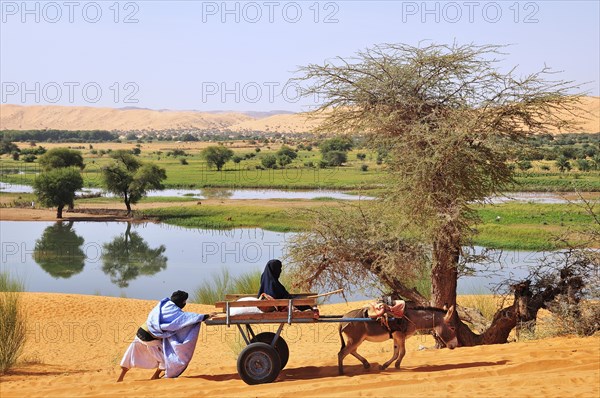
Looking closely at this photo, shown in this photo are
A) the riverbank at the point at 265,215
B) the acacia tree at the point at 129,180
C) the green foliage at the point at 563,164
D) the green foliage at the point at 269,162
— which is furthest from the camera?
the green foliage at the point at 269,162

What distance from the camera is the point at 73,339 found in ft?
62.0

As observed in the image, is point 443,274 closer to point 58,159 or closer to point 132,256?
point 132,256

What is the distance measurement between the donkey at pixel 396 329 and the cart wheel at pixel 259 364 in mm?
1038

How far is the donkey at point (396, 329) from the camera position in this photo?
35.3 ft

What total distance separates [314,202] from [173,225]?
9375 millimetres

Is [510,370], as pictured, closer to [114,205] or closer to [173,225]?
[173,225]

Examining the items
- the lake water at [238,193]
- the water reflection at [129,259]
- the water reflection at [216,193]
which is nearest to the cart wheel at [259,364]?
the water reflection at [129,259]

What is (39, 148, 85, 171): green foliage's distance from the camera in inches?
2426

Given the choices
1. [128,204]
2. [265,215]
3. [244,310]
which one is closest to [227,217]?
[265,215]

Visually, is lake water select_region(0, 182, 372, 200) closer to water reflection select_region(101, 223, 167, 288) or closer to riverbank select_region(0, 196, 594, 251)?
riverbank select_region(0, 196, 594, 251)

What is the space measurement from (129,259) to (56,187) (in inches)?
676

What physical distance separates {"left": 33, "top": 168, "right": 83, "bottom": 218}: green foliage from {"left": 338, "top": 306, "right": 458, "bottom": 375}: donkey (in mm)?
43083

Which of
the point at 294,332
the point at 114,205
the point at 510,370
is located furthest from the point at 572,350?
the point at 114,205

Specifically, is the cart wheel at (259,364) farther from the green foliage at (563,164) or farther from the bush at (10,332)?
the green foliage at (563,164)
